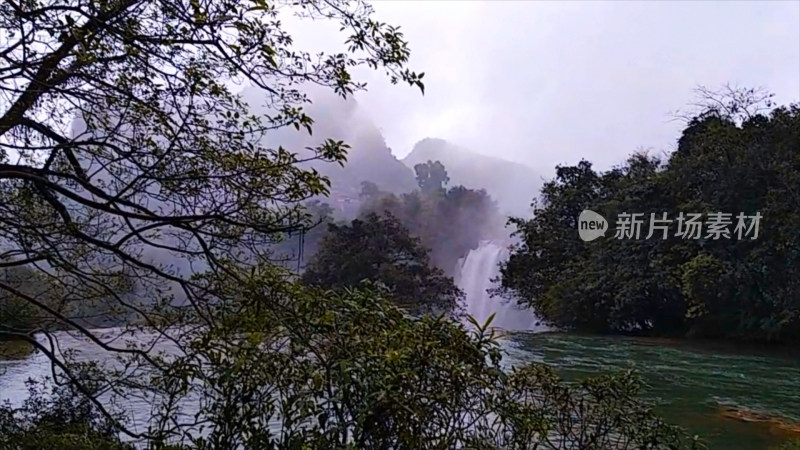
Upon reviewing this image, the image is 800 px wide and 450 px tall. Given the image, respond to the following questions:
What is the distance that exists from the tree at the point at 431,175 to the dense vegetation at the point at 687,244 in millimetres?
5657

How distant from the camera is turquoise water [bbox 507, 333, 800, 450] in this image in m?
4.46

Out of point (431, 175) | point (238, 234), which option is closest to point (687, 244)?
point (431, 175)

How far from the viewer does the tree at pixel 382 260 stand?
446 inches

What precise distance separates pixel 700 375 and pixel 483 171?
15.1 m

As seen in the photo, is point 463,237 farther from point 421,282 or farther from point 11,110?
point 11,110

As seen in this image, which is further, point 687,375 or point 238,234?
point 687,375

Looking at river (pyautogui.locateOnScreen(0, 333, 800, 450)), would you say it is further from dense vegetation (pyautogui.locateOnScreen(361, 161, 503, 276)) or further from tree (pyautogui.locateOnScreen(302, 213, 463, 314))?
dense vegetation (pyautogui.locateOnScreen(361, 161, 503, 276))

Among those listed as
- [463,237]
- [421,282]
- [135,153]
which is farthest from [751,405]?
[463,237]

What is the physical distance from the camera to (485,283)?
17453 millimetres

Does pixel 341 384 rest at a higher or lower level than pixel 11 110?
lower

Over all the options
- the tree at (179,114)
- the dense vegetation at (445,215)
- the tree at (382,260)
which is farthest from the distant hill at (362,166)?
the tree at (179,114)

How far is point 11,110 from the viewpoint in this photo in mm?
1957

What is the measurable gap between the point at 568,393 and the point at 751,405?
4096mm

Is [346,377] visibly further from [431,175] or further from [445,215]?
[431,175]
